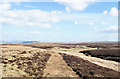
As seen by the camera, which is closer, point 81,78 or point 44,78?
point 44,78

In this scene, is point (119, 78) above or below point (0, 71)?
below

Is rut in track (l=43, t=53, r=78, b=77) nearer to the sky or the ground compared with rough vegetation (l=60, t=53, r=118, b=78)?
nearer to the sky

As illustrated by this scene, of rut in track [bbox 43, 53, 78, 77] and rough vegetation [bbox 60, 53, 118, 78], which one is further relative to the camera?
rough vegetation [bbox 60, 53, 118, 78]

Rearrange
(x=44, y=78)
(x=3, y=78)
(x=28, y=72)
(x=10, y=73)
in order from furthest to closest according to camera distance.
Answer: (x=28, y=72), (x=10, y=73), (x=44, y=78), (x=3, y=78)

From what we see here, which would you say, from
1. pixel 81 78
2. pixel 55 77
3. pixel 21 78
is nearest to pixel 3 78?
pixel 21 78

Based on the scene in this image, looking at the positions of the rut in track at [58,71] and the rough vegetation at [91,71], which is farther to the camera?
the rough vegetation at [91,71]

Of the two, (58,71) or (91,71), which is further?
(91,71)

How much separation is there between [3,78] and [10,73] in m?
2.67

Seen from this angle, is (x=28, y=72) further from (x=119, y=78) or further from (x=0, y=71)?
(x=119, y=78)

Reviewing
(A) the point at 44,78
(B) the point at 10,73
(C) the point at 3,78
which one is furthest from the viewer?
(B) the point at 10,73

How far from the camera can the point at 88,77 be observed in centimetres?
2188

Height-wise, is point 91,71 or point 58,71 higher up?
point 58,71

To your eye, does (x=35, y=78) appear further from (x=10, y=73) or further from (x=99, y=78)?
(x=99, y=78)

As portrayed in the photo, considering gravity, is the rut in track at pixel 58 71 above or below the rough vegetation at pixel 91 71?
above
